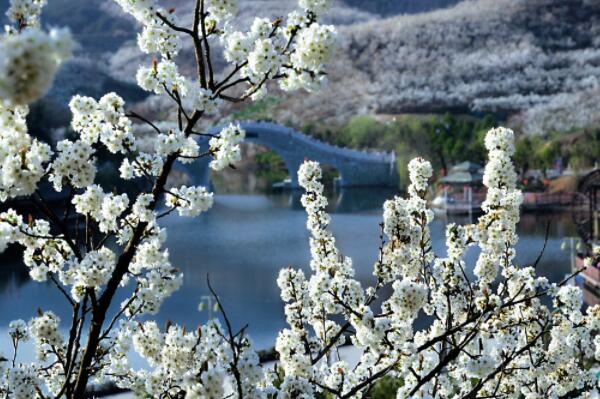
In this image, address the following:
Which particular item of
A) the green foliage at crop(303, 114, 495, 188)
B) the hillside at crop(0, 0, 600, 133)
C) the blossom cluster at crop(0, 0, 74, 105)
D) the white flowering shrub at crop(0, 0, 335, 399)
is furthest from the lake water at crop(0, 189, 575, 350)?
the hillside at crop(0, 0, 600, 133)

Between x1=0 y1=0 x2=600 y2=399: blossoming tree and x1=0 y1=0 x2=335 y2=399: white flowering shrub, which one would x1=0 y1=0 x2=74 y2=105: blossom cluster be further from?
x1=0 y1=0 x2=335 y2=399: white flowering shrub

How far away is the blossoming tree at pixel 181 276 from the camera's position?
170cm

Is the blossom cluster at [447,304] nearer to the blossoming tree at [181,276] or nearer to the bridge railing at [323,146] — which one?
the blossoming tree at [181,276]

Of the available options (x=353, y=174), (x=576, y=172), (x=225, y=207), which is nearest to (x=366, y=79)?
(x=353, y=174)

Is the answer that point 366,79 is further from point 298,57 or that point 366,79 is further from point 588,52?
point 298,57

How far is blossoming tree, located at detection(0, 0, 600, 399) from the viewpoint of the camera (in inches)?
66.8

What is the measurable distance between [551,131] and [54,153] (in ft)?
132

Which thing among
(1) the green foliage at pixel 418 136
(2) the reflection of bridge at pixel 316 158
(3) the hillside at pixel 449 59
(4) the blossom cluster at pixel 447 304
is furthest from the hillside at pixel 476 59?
(4) the blossom cluster at pixel 447 304

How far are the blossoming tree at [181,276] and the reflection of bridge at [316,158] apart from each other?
28253 millimetres

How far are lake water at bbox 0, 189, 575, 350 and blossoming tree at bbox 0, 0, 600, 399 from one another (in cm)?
723

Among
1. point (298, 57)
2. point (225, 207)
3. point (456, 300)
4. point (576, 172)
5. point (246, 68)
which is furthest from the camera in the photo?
point (576, 172)

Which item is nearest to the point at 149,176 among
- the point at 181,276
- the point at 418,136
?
the point at 181,276

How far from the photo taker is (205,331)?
182 centimetres

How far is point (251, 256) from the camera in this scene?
16328 mm
